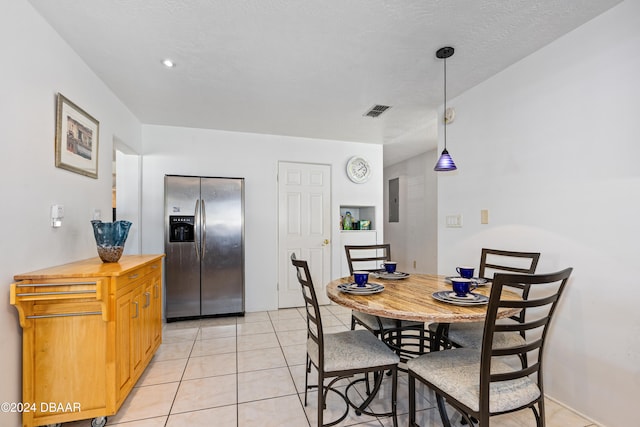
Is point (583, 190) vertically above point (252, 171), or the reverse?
point (252, 171)

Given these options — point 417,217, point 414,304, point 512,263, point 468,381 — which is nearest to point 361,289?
point 414,304

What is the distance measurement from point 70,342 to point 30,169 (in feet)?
3.34

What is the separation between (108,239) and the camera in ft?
6.89

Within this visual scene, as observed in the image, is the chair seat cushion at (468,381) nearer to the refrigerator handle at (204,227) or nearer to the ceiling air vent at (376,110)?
the ceiling air vent at (376,110)

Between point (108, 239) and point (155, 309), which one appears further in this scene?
point (155, 309)

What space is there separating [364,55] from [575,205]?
71.1 inches

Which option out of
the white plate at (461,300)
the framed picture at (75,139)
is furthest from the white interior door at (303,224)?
the white plate at (461,300)

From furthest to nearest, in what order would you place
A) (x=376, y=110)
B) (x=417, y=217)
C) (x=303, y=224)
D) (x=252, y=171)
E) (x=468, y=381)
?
1. (x=417, y=217)
2. (x=303, y=224)
3. (x=252, y=171)
4. (x=376, y=110)
5. (x=468, y=381)

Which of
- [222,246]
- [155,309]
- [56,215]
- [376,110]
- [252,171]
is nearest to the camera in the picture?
[56,215]

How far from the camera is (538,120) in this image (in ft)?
7.36

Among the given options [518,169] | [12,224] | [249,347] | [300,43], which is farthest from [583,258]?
[12,224]

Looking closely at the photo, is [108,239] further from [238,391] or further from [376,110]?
[376,110]

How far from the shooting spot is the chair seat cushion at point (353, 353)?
1.66m

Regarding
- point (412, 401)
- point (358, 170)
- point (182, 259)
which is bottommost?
→ point (412, 401)
